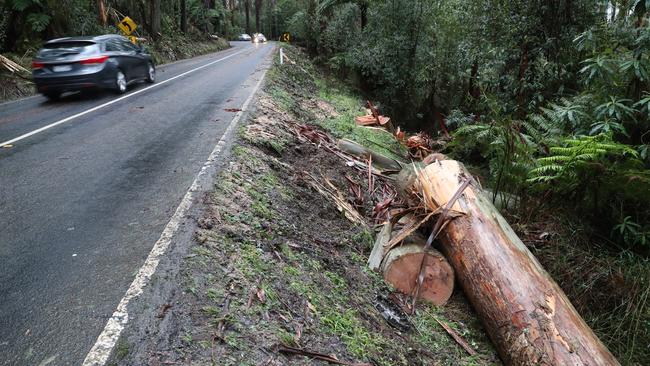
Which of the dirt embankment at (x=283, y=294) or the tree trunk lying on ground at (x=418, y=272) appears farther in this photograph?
the tree trunk lying on ground at (x=418, y=272)

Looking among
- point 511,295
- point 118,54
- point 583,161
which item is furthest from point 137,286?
point 118,54

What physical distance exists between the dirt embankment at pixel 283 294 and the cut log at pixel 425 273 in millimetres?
149

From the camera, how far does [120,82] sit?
13.3 metres

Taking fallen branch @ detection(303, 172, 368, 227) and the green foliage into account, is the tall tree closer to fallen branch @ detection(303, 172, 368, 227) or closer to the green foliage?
fallen branch @ detection(303, 172, 368, 227)

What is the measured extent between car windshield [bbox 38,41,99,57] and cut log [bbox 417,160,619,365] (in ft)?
35.5

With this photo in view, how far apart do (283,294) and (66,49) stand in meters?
11.3

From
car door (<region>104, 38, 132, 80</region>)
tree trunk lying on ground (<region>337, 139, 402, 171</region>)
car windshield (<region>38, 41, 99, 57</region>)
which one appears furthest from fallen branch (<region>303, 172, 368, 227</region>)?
car door (<region>104, 38, 132, 80</region>)

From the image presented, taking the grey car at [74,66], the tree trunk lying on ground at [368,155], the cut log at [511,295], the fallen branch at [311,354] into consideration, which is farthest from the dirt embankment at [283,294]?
the grey car at [74,66]

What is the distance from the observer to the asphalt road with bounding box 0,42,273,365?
3.32 metres

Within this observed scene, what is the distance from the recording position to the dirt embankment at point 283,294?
3201 millimetres

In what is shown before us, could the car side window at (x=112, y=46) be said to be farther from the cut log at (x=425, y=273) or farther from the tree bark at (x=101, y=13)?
the cut log at (x=425, y=273)

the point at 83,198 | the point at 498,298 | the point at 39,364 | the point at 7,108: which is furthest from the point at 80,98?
the point at 498,298

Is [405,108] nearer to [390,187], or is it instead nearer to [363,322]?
[390,187]

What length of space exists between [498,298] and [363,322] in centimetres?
135
